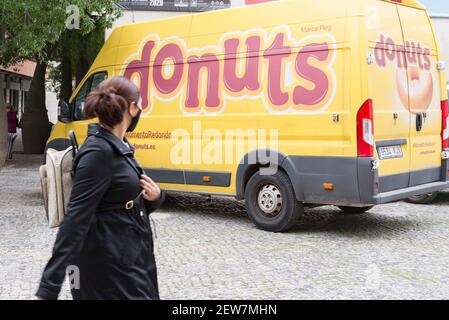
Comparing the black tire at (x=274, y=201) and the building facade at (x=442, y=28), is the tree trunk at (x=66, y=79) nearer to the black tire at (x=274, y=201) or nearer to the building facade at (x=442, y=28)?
the building facade at (x=442, y=28)

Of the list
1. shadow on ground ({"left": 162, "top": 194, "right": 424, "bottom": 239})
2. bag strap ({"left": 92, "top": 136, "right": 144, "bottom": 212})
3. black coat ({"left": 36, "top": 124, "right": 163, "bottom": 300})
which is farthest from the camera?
shadow on ground ({"left": 162, "top": 194, "right": 424, "bottom": 239})

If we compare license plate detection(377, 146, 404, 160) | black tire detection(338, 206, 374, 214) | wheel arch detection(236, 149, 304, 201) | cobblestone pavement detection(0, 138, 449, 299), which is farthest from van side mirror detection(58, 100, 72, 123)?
license plate detection(377, 146, 404, 160)

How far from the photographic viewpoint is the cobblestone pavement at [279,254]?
543cm

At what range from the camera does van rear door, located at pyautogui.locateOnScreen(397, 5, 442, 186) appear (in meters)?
8.17

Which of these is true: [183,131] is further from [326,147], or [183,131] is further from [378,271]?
[378,271]

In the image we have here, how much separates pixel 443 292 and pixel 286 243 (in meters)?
2.33

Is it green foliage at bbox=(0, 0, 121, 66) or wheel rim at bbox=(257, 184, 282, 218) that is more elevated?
green foliage at bbox=(0, 0, 121, 66)

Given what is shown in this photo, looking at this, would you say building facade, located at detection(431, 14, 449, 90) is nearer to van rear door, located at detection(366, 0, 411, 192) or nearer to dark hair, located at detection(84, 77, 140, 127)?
van rear door, located at detection(366, 0, 411, 192)

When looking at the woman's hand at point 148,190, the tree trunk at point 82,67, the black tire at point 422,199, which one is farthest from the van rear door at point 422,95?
the tree trunk at point 82,67

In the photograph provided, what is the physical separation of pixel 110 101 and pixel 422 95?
637 cm

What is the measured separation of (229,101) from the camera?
28.0 feet

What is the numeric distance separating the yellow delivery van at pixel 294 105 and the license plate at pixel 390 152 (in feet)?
0.04

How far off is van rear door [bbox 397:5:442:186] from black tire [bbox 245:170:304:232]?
156 centimetres

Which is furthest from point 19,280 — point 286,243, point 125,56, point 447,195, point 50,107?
point 50,107
